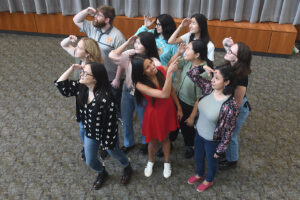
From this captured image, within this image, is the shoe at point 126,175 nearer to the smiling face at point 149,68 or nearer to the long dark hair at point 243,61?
the smiling face at point 149,68

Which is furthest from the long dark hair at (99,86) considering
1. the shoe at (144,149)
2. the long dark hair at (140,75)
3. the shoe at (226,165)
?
the shoe at (226,165)

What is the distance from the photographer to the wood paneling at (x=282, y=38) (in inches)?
174

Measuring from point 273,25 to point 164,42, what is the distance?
2.54 meters

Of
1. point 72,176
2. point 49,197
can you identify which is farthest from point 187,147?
point 49,197

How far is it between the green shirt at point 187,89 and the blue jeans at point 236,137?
0.35m

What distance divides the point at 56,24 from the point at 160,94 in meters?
3.80

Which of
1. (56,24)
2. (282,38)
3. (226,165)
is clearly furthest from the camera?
(56,24)

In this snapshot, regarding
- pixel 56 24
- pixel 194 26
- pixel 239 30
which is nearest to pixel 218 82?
pixel 194 26

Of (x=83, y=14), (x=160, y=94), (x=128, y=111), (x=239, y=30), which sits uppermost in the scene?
(x=83, y=14)

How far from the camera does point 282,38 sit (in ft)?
14.7

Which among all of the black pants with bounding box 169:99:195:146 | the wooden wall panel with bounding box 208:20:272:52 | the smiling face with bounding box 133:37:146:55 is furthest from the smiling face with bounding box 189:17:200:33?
the wooden wall panel with bounding box 208:20:272:52

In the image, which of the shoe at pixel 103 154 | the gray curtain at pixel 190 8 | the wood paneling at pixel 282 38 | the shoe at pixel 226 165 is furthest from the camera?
the gray curtain at pixel 190 8

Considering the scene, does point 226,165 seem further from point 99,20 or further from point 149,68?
point 99,20

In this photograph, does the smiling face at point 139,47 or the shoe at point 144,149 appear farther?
the shoe at point 144,149
